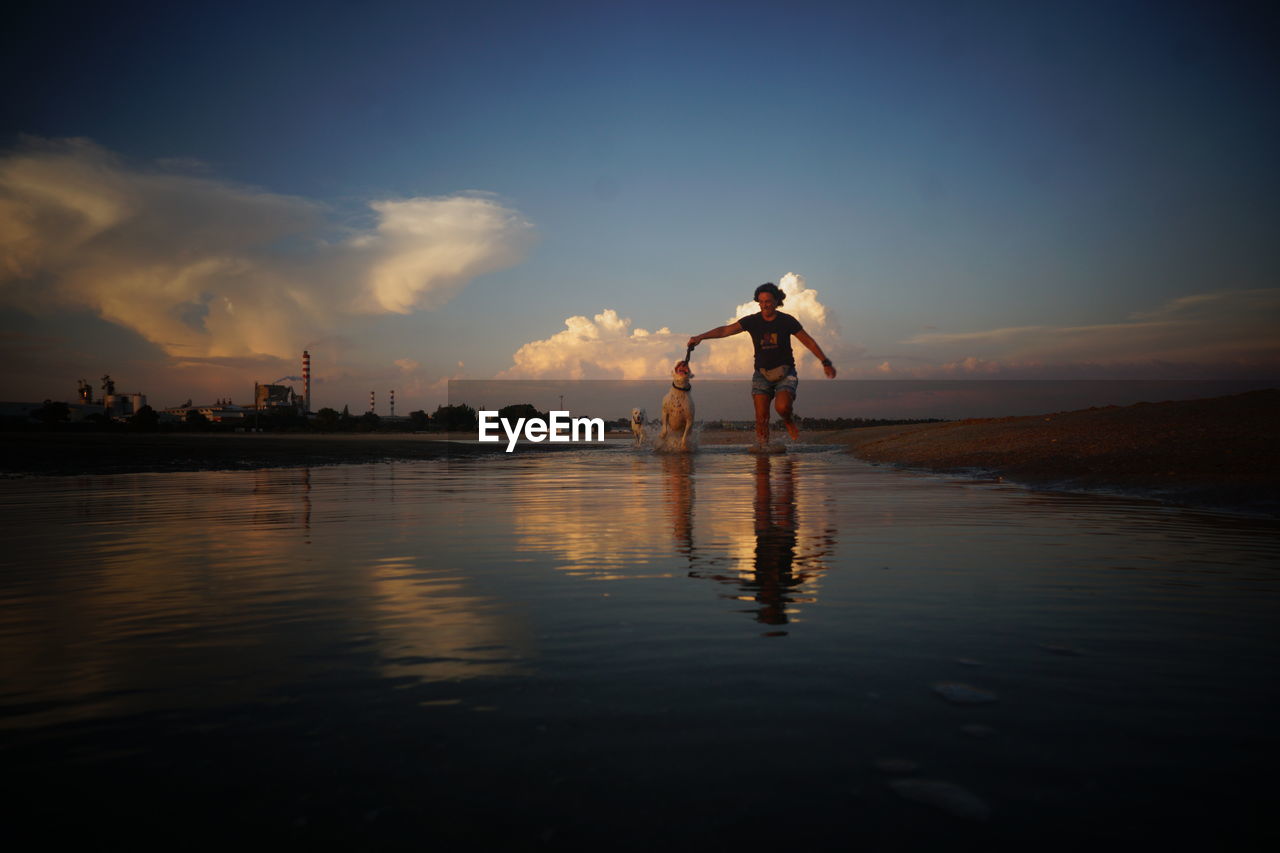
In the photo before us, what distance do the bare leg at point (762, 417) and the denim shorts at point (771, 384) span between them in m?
0.14

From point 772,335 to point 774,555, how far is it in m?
16.6

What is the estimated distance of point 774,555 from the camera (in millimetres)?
5156

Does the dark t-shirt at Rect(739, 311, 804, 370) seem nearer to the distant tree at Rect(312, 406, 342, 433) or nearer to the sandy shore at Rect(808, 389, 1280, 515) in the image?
the sandy shore at Rect(808, 389, 1280, 515)

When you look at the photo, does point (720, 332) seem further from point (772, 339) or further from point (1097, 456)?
point (1097, 456)

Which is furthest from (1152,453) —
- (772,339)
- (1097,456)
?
(772,339)

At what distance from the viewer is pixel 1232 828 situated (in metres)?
1.64

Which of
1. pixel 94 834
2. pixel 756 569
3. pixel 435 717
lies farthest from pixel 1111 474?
pixel 94 834

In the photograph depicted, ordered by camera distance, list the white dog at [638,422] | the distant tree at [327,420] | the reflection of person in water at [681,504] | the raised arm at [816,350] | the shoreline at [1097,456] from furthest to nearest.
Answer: the distant tree at [327,420] < the white dog at [638,422] < the raised arm at [816,350] < the shoreline at [1097,456] < the reflection of person in water at [681,504]

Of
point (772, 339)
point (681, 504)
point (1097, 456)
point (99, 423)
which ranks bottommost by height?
point (681, 504)

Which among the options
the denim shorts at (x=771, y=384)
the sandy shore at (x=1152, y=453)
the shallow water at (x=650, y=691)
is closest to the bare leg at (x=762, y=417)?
the denim shorts at (x=771, y=384)

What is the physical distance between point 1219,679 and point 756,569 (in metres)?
2.42

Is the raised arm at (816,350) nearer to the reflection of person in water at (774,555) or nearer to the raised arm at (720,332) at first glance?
the raised arm at (720,332)

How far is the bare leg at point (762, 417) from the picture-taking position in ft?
72.6

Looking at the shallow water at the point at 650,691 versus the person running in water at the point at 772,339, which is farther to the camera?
the person running in water at the point at 772,339
